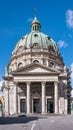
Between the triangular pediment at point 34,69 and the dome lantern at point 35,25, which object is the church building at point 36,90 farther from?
the dome lantern at point 35,25

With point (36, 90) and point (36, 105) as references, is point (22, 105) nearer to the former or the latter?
point (36, 105)

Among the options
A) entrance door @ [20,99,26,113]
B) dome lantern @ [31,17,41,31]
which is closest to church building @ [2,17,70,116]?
entrance door @ [20,99,26,113]

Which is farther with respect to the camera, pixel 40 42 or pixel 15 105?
pixel 40 42

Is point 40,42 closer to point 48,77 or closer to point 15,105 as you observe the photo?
point 48,77

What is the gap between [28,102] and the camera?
6028cm

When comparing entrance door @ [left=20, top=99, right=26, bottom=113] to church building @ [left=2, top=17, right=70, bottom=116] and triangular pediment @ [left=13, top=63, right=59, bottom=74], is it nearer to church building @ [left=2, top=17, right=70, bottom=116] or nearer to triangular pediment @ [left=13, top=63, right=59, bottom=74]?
church building @ [left=2, top=17, right=70, bottom=116]

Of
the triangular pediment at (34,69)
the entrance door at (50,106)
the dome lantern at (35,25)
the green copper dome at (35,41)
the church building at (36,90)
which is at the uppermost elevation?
the dome lantern at (35,25)

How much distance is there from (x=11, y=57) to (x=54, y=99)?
77.5 feet

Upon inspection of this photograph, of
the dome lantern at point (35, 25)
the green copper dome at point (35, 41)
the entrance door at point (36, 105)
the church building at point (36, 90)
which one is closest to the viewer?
the church building at point (36, 90)

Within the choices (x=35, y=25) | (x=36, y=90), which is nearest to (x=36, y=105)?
(x=36, y=90)

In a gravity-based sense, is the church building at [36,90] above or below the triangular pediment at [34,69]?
below

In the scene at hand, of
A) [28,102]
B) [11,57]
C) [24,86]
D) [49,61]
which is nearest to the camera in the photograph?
[28,102]

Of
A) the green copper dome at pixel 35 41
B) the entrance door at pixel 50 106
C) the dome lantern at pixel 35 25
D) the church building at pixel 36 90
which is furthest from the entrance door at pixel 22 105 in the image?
the dome lantern at pixel 35 25

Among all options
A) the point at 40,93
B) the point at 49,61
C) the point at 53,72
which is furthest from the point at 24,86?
the point at 49,61
